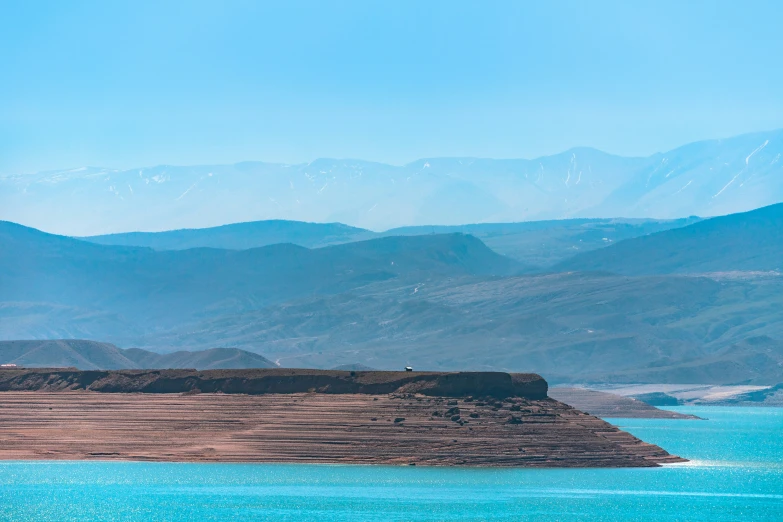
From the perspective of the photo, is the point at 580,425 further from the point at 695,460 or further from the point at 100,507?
the point at 100,507

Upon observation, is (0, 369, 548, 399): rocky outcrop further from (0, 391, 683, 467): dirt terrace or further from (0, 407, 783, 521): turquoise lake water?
(0, 407, 783, 521): turquoise lake water

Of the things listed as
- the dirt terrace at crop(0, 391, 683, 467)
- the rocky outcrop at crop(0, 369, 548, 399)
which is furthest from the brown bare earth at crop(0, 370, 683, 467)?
the rocky outcrop at crop(0, 369, 548, 399)

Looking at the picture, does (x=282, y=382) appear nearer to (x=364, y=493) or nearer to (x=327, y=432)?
(x=327, y=432)

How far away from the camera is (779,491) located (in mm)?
91812

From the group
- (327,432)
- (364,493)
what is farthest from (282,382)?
(364,493)

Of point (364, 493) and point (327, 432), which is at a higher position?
point (327, 432)

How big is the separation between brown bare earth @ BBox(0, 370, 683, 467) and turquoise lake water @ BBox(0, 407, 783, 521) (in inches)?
47.4

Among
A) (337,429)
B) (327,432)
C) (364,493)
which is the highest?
(337,429)

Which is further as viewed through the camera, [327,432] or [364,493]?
[327,432]

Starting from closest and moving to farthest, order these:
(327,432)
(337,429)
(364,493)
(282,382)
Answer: (364,493) → (327,432) → (337,429) → (282,382)

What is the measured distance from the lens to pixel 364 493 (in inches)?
3086

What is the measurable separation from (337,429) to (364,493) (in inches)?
492

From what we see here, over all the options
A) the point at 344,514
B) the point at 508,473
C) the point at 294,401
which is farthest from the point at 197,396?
the point at 344,514

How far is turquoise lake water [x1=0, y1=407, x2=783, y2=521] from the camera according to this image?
7231cm
